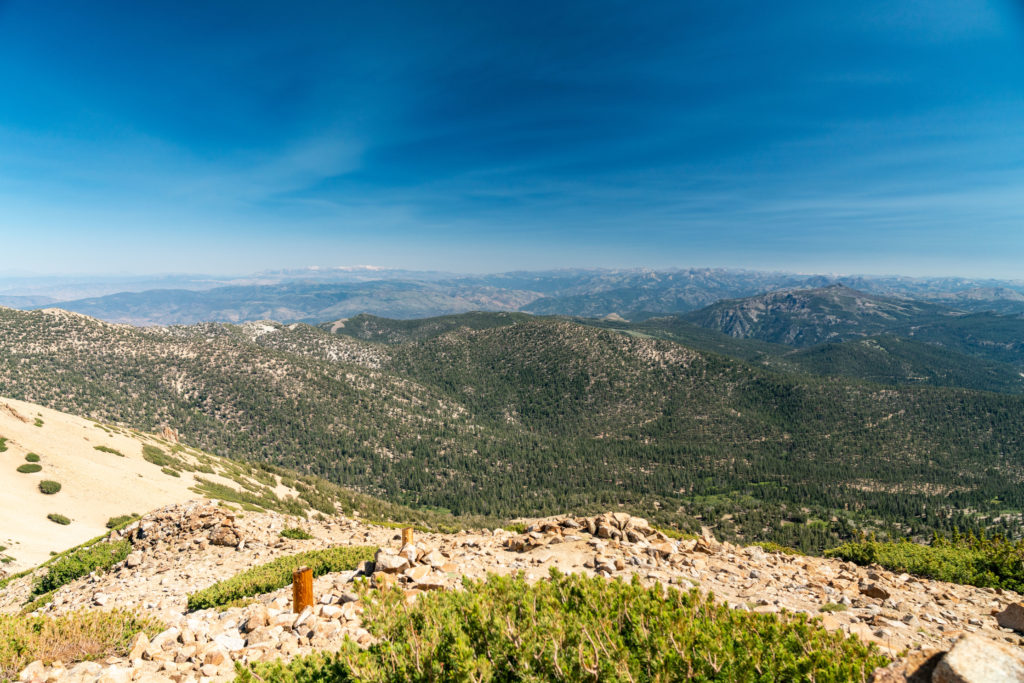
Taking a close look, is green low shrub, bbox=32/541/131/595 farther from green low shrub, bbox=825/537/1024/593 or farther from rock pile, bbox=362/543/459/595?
green low shrub, bbox=825/537/1024/593

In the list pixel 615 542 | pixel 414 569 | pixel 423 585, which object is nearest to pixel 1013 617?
pixel 615 542

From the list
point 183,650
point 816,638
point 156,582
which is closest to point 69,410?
point 156,582

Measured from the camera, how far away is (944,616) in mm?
11820

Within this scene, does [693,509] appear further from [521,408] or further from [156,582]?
[156,582]

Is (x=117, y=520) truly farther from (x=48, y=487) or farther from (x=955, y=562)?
(x=955, y=562)

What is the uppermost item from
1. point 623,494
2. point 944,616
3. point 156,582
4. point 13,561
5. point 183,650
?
point 183,650

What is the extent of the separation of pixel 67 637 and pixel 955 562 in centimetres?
3088

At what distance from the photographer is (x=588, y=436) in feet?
563

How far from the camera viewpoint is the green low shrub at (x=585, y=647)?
6.39 meters

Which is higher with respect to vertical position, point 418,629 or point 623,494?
point 418,629

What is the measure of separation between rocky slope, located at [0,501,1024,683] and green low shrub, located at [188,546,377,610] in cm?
70

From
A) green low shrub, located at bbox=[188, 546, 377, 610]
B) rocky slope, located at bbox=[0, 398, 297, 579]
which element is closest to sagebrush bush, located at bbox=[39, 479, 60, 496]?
rocky slope, located at bbox=[0, 398, 297, 579]

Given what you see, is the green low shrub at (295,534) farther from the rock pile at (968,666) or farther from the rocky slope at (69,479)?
the rock pile at (968,666)

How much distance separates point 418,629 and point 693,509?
117789 mm
